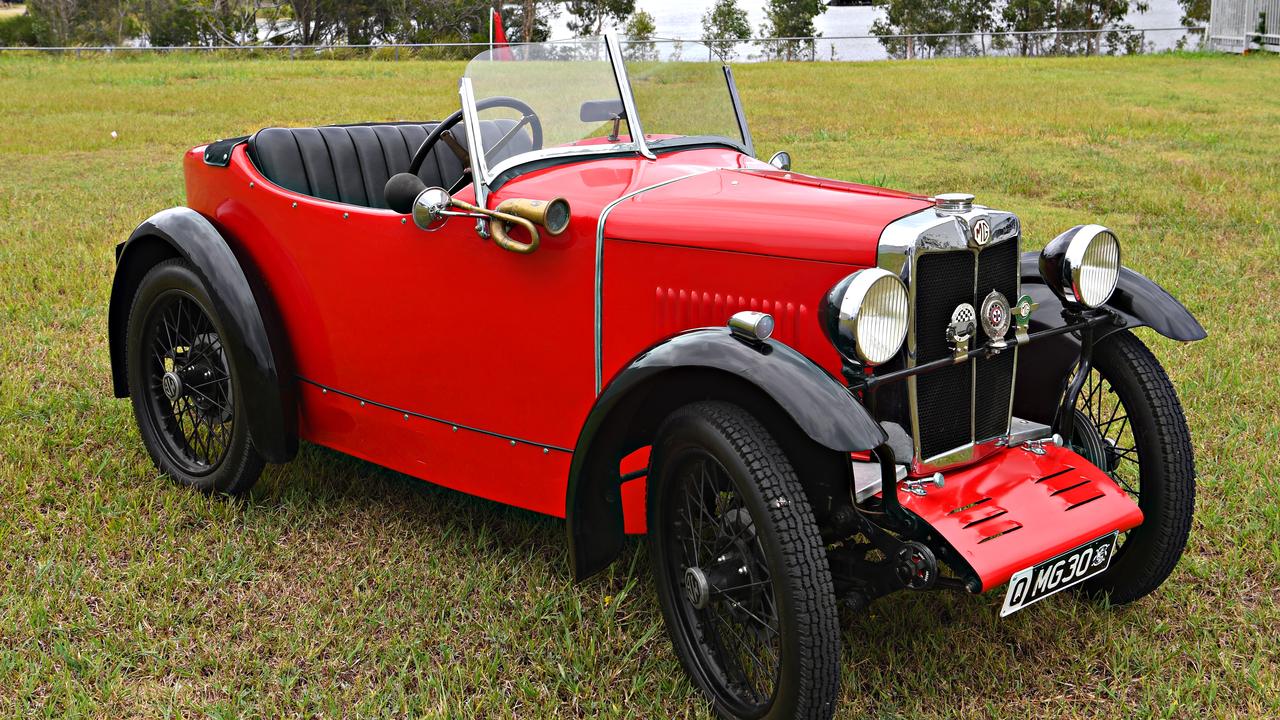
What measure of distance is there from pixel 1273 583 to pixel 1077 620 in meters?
0.69

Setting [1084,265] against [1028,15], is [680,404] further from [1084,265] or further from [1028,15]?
[1028,15]

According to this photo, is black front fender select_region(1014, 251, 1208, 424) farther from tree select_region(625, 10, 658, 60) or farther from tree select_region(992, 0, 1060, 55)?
tree select_region(992, 0, 1060, 55)

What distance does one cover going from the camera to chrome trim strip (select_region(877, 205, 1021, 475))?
2.40 m

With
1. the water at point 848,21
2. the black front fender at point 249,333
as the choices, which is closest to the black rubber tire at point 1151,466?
the black front fender at point 249,333

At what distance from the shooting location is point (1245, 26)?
27750mm

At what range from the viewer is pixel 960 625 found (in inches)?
115

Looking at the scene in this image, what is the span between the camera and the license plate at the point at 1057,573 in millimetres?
2354

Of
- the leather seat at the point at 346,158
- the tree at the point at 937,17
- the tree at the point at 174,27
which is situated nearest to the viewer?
the leather seat at the point at 346,158

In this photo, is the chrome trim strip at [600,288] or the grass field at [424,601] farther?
the chrome trim strip at [600,288]

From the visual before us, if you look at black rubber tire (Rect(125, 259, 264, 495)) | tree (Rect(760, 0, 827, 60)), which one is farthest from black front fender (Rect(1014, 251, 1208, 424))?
tree (Rect(760, 0, 827, 60))

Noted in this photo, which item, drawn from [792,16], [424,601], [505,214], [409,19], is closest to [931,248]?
[505,214]

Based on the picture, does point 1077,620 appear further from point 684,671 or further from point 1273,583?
point 684,671

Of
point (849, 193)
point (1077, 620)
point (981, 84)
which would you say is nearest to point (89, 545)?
point (849, 193)

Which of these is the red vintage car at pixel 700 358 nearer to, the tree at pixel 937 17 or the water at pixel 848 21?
the water at pixel 848 21
